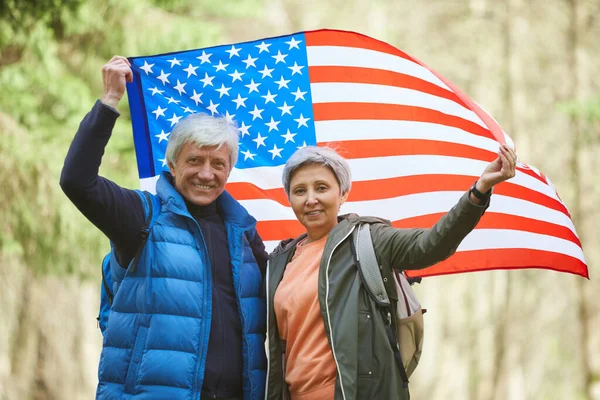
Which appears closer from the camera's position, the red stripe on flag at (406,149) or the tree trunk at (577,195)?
the red stripe on flag at (406,149)

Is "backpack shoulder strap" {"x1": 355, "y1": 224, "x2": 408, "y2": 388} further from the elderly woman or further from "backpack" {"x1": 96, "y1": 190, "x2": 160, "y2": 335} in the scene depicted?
"backpack" {"x1": 96, "y1": 190, "x2": 160, "y2": 335}

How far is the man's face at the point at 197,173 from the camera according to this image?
12.2ft

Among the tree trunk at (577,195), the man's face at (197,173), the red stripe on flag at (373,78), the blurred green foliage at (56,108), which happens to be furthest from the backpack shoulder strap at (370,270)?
the tree trunk at (577,195)

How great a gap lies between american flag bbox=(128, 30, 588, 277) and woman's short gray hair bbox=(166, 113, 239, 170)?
1.23 metres

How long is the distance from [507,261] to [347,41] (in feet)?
5.78

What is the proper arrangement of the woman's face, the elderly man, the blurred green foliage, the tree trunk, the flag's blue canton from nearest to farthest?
the elderly man < the woman's face < the flag's blue canton < the blurred green foliage < the tree trunk

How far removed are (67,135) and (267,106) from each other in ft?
13.4

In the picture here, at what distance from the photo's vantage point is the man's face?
3.71 m

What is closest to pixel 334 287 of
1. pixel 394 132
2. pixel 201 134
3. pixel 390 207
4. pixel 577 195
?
pixel 201 134

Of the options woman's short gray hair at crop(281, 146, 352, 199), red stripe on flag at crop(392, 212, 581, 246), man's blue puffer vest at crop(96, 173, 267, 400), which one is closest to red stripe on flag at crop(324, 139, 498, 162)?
red stripe on flag at crop(392, 212, 581, 246)

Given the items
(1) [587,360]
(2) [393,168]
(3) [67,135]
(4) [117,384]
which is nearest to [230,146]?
(4) [117,384]

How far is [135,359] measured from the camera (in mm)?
3285

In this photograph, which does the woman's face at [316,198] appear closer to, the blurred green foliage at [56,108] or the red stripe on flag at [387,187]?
the red stripe on flag at [387,187]

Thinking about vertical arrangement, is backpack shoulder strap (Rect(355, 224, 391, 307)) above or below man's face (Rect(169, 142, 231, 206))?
below
